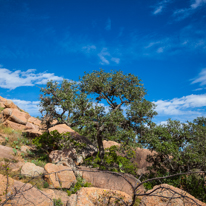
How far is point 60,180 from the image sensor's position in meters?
11.6

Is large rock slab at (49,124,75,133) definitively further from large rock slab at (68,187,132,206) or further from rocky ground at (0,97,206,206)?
large rock slab at (68,187,132,206)

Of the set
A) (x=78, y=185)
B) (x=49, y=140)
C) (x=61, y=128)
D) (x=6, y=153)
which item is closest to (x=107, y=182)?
(x=78, y=185)

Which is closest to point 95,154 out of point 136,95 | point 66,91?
point 66,91

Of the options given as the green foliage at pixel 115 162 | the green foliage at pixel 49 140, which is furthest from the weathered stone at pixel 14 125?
the green foliage at pixel 115 162

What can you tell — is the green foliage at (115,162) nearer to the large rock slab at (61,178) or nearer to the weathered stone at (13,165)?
the large rock slab at (61,178)

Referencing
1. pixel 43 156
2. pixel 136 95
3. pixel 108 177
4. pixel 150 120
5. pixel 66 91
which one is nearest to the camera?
pixel 108 177

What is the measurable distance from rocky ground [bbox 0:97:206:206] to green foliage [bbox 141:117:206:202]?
3.25 meters

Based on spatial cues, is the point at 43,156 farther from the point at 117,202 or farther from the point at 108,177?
the point at 117,202

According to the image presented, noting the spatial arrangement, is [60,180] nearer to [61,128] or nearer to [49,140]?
[49,140]

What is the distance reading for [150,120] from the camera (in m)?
23.6

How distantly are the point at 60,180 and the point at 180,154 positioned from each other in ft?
32.2

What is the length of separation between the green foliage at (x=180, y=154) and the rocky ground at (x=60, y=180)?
3.25 m

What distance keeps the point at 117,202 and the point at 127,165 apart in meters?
10.9

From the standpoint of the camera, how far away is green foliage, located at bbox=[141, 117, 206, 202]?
512 inches
